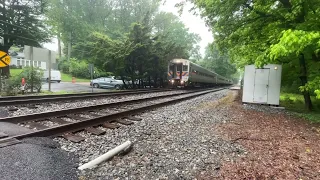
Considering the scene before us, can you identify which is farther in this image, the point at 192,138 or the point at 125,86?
the point at 125,86

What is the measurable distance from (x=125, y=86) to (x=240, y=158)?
67.4 ft

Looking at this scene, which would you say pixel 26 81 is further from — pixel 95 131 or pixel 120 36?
pixel 120 36

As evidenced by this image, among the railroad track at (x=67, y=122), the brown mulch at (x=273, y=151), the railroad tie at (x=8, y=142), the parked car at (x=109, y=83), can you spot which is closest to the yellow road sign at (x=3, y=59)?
the railroad track at (x=67, y=122)

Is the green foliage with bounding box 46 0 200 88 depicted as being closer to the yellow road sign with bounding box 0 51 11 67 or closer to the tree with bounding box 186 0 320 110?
the yellow road sign with bounding box 0 51 11 67

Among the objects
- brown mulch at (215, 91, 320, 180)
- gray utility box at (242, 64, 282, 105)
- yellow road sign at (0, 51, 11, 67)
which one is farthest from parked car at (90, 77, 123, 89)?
brown mulch at (215, 91, 320, 180)

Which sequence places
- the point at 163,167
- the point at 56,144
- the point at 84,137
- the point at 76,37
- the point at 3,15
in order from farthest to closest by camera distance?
the point at 76,37 < the point at 3,15 < the point at 84,137 < the point at 56,144 < the point at 163,167

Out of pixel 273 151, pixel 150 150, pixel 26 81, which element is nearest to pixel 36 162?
pixel 150 150

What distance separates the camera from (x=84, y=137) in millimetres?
4727

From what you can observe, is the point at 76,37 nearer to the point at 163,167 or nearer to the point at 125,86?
the point at 125,86

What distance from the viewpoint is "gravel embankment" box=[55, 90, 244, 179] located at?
3.20m

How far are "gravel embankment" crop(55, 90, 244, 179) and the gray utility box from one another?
6.80m

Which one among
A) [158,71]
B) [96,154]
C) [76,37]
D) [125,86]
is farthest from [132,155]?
[76,37]

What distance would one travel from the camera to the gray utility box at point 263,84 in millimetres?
11250

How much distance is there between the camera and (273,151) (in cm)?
433
